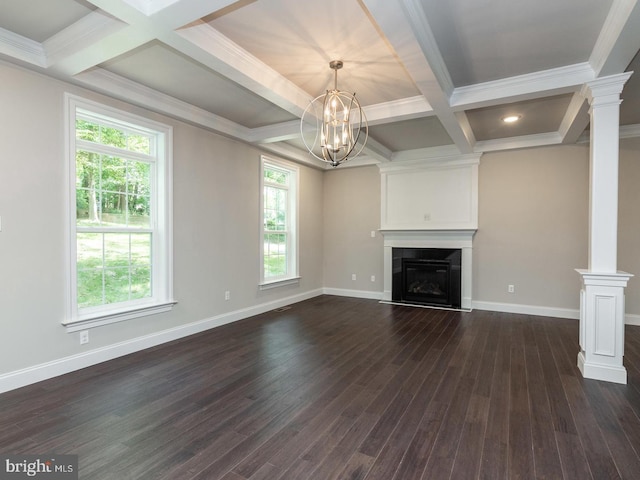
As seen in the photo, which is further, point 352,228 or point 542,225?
point 352,228

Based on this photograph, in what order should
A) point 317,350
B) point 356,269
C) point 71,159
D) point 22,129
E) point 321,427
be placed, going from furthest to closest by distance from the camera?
point 356,269 < point 317,350 < point 71,159 < point 22,129 < point 321,427

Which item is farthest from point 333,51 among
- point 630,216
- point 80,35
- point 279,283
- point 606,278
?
point 630,216

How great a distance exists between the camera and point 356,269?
675cm

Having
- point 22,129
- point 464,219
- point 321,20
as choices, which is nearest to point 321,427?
point 321,20

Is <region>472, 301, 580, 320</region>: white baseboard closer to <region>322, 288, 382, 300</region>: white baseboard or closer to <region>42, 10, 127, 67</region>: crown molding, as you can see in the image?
<region>322, 288, 382, 300</region>: white baseboard

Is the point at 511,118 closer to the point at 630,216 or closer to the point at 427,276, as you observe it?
the point at 630,216

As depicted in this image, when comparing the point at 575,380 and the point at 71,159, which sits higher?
the point at 71,159

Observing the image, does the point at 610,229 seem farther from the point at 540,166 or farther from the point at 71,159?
the point at 71,159

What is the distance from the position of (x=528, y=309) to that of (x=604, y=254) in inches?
104

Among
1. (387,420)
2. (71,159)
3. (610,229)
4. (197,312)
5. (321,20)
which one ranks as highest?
(321,20)

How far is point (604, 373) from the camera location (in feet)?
9.55

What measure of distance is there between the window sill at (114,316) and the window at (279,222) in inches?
69.2

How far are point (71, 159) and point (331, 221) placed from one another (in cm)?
466

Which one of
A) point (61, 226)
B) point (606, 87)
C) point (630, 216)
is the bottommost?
point (61, 226)
